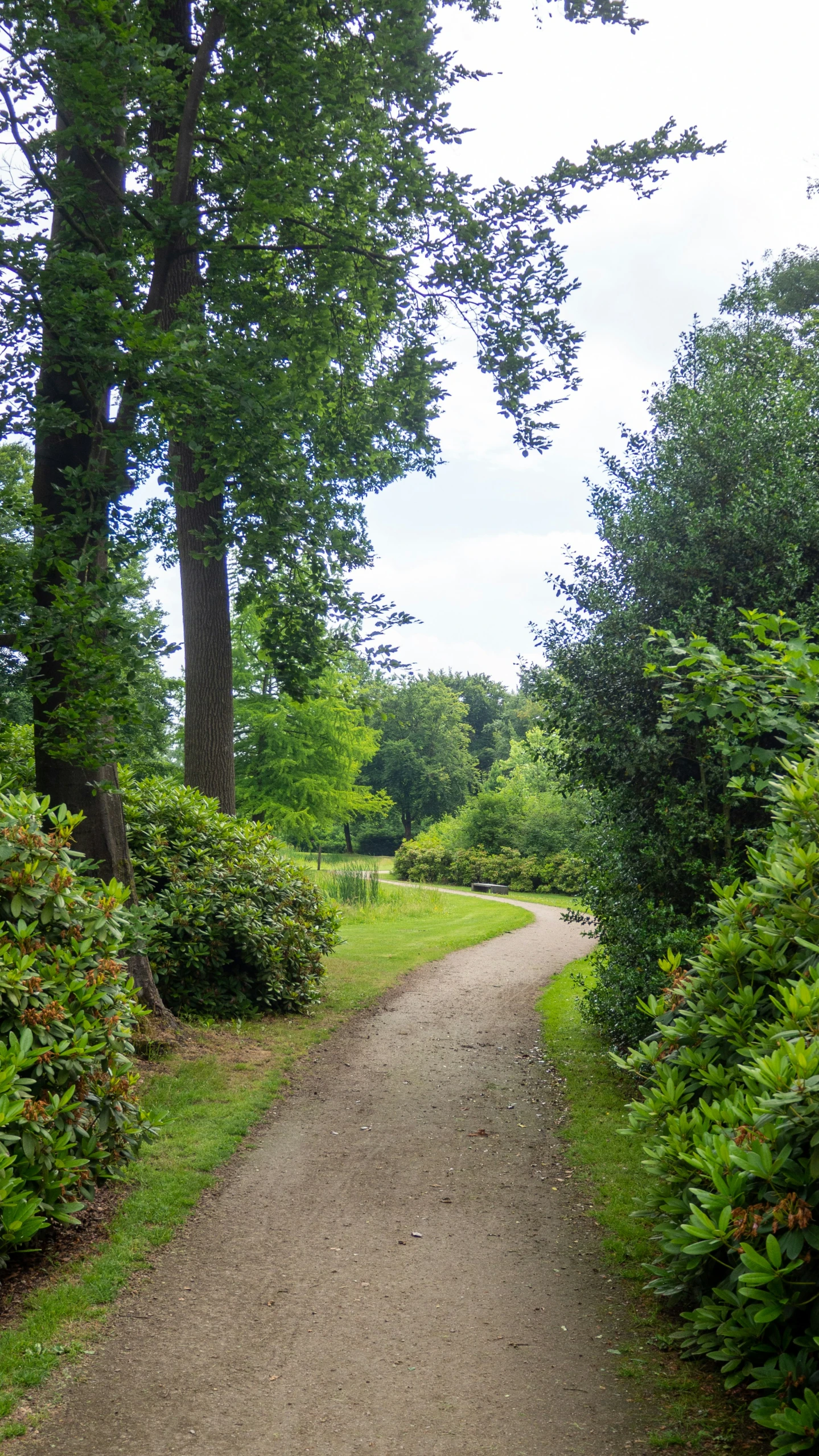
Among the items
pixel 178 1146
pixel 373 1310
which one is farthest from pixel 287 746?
pixel 373 1310

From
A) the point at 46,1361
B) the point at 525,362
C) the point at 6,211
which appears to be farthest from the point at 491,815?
the point at 46,1361

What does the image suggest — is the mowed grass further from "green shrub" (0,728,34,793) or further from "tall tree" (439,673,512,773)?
"tall tree" (439,673,512,773)

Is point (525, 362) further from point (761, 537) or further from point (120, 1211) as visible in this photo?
point (120, 1211)

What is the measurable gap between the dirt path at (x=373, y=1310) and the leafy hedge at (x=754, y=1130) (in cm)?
56

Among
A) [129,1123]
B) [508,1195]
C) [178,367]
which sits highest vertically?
[178,367]

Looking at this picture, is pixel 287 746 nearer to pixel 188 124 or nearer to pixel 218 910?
pixel 218 910

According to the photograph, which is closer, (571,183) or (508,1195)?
(508,1195)

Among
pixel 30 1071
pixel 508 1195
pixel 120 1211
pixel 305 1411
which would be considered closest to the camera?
pixel 305 1411

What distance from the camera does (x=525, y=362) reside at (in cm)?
968

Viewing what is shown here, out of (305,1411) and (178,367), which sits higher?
(178,367)

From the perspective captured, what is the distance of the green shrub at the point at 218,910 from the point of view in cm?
880

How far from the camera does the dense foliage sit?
23.4 feet

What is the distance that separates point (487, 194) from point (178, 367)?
503 centimetres

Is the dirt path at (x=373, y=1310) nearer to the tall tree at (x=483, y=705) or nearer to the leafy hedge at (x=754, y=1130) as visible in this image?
the leafy hedge at (x=754, y=1130)
